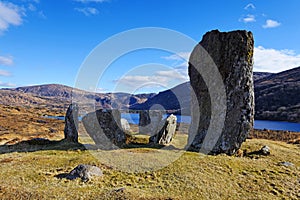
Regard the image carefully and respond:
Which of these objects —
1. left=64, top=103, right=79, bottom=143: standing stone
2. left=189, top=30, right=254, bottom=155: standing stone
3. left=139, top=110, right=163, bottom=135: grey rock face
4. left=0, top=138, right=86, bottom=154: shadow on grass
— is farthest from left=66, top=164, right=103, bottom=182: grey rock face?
left=139, top=110, right=163, bottom=135: grey rock face

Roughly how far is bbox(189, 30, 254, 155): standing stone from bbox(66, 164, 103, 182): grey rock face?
13479mm

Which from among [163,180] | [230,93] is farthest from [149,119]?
[163,180]

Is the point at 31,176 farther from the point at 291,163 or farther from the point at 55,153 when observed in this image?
the point at 291,163

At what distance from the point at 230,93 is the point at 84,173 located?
18561mm

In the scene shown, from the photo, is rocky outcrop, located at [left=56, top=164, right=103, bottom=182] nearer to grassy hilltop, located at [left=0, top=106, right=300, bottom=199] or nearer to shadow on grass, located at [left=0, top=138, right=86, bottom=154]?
grassy hilltop, located at [left=0, top=106, right=300, bottom=199]

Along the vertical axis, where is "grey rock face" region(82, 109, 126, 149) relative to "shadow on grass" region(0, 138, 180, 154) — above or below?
above

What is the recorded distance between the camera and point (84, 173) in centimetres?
2041

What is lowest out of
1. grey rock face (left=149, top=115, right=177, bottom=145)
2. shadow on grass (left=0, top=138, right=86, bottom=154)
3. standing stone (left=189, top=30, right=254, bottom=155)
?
shadow on grass (left=0, top=138, right=86, bottom=154)

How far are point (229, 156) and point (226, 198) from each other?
32.7ft

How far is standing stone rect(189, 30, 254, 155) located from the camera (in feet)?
93.6

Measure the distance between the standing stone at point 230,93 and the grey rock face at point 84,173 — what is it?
13479 millimetres

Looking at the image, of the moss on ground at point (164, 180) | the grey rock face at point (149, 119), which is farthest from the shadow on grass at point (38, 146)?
the grey rock face at point (149, 119)

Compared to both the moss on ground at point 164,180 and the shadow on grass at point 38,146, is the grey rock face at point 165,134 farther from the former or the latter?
the shadow on grass at point 38,146

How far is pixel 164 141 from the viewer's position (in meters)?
36.3
